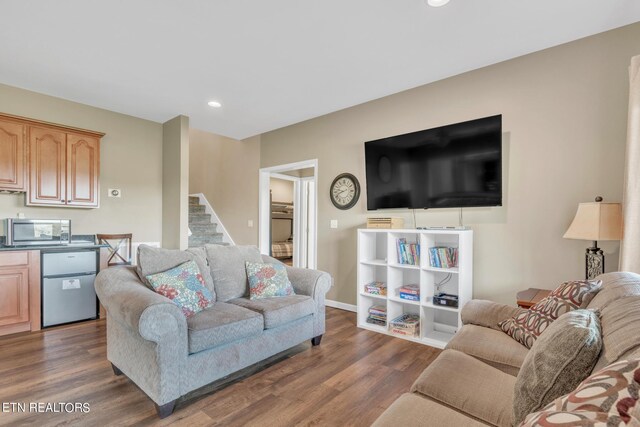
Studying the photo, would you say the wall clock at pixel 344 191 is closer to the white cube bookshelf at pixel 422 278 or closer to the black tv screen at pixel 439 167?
the black tv screen at pixel 439 167

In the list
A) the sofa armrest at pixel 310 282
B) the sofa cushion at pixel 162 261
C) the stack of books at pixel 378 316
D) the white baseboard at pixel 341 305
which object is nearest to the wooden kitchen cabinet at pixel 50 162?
the sofa cushion at pixel 162 261

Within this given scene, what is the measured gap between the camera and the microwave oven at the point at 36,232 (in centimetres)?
328

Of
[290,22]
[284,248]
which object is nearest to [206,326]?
[290,22]

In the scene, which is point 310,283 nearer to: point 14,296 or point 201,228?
point 14,296

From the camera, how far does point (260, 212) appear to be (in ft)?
16.6

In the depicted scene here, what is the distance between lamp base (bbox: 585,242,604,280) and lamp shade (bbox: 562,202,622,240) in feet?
0.51

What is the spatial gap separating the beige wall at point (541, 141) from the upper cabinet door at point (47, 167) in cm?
389

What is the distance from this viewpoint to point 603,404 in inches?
22.5

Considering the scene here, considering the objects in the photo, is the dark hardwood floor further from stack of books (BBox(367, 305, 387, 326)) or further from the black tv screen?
the black tv screen

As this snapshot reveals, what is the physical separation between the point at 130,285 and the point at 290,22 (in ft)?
7.09

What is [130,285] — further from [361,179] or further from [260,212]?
[260,212]

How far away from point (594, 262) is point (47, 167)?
5.18 meters

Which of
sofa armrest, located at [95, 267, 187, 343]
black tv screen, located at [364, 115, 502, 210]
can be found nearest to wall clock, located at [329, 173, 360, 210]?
black tv screen, located at [364, 115, 502, 210]

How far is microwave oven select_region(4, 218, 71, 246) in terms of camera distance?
3281 mm
